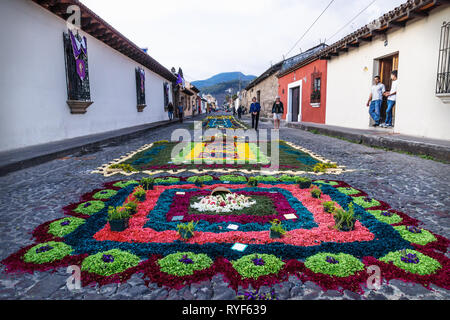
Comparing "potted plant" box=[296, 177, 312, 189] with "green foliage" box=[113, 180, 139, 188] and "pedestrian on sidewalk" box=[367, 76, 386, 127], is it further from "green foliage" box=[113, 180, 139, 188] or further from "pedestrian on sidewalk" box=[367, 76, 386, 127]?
"pedestrian on sidewalk" box=[367, 76, 386, 127]

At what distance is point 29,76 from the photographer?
262 inches

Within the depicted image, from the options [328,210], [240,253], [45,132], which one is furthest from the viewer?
[45,132]

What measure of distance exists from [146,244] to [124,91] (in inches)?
486

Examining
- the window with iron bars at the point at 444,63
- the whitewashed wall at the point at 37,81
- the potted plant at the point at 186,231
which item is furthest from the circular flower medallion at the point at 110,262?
the window with iron bars at the point at 444,63

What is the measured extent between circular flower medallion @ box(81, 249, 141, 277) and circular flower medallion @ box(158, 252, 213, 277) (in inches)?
7.9

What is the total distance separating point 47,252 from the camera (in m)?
2.04

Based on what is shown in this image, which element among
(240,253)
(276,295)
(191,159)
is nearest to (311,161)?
(191,159)

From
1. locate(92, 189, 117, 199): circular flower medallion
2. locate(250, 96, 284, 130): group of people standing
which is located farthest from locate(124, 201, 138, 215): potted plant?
locate(250, 96, 284, 130): group of people standing

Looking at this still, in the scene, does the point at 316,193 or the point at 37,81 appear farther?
the point at 37,81

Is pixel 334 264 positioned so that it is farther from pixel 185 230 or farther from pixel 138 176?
pixel 138 176

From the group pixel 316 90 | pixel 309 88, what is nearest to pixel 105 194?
pixel 316 90

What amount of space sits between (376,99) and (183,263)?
9502mm
